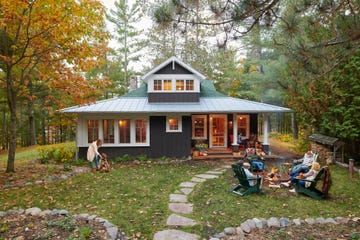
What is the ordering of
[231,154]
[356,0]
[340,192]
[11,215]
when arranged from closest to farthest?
[356,0]
[11,215]
[340,192]
[231,154]

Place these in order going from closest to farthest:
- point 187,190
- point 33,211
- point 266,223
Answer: point 266,223 → point 33,211 → point 187,190

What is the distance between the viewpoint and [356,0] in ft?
13.2

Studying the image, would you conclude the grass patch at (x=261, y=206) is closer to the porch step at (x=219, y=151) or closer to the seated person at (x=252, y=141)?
the porch step at (x=219, y=151)

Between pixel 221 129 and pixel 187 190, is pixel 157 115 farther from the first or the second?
pixel 187 190

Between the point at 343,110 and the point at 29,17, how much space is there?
1203cm

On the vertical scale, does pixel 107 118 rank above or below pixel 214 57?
below

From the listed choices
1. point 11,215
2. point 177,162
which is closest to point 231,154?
point 177,162

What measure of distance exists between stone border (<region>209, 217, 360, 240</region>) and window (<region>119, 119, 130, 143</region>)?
323 inches

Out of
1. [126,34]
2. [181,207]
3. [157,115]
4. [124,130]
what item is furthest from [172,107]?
[126,34]

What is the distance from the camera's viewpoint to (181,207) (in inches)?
209

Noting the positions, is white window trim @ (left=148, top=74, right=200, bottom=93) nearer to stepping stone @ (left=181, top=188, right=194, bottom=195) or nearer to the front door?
the front door

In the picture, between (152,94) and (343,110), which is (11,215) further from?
(343,110)

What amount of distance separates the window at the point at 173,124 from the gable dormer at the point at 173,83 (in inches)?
48.4

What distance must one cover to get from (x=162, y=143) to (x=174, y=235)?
7.51 meters
